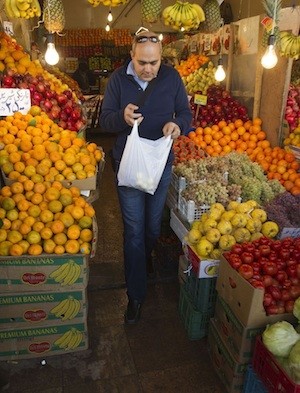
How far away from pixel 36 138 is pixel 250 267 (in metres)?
2.02

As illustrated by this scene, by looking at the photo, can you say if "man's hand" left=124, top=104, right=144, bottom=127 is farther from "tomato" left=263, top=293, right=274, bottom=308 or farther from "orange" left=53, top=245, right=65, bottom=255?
"tomato" left=263, top=293, right=274, bottom=308

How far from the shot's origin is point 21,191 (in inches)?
103

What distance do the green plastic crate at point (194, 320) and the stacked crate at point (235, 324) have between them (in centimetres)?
15

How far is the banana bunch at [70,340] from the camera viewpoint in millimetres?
2555

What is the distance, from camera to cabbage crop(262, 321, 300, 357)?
1.83m

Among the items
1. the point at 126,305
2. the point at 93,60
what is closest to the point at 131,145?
the point at 126,305

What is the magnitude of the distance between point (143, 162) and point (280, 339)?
1388mm

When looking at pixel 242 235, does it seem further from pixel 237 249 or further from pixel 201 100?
pixel 201 100

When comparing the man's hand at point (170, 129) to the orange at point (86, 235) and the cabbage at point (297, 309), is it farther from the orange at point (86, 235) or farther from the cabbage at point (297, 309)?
the cabbage at point (297, 309)

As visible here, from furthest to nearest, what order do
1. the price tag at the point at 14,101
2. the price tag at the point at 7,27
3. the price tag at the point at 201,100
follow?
the price tag at the point at 201,100 → the price tag at the point at 7,27 → the price tag at the point at 14,101

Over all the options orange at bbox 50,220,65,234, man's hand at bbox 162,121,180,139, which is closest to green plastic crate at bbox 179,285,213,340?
orange at bbox 50,220,65,234

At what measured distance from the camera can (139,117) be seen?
2.46 metres

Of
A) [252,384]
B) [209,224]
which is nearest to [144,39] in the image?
[209,224]

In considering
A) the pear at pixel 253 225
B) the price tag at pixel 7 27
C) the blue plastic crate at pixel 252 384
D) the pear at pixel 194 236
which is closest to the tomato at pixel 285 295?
the blue plastic crate at pixel 252 384
